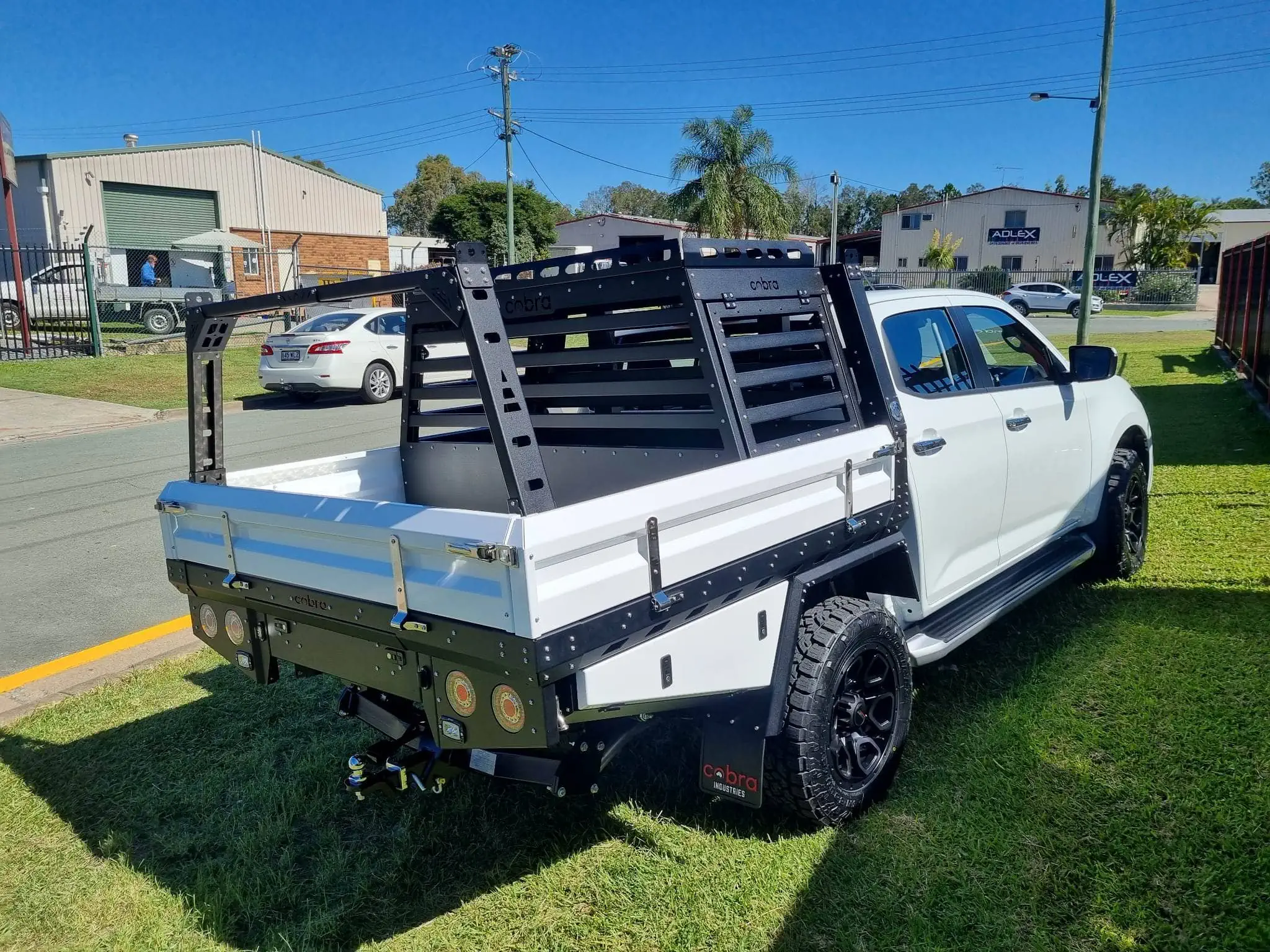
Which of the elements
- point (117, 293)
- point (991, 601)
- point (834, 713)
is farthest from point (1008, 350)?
point (117, 293)

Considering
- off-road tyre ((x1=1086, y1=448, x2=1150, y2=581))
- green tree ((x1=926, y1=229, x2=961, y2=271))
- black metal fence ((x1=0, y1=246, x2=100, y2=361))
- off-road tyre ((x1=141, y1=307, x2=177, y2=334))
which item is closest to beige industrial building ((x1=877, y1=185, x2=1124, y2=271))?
green tree ((x1=926, y1=229, x2=961, y2=271))

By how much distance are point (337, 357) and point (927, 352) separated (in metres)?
11.6

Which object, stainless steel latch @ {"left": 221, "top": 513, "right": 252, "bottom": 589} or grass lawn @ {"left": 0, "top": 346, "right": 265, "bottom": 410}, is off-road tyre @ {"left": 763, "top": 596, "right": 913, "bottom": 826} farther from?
grass lawn @ {"left": 0, "top": 346, "right": 265, "bottom": 410}

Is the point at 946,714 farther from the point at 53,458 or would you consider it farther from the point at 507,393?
the point at 53,458

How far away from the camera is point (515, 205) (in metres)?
51.7

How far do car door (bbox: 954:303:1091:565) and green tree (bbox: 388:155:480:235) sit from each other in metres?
91.5

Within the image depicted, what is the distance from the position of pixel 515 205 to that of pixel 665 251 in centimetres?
5085

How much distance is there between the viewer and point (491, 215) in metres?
52.5

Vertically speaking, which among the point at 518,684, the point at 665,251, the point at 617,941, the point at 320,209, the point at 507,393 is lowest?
the point at 617,941

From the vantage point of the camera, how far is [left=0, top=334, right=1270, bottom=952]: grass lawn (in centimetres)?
281

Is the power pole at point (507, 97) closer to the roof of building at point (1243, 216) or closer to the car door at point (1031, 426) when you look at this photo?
the car door at point (1031, 426)

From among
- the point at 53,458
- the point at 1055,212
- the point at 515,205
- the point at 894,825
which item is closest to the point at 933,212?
the point at 1055,212

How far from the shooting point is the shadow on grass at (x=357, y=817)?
2.92 meters

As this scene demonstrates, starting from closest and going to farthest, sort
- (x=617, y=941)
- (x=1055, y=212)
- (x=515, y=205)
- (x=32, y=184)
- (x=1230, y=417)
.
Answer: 1. (x=617, y=941)
2. (x=1230, y=417)
3. (x=32, y=184)
4. (x=515, y=205)
5. (x=1055, y=212)
